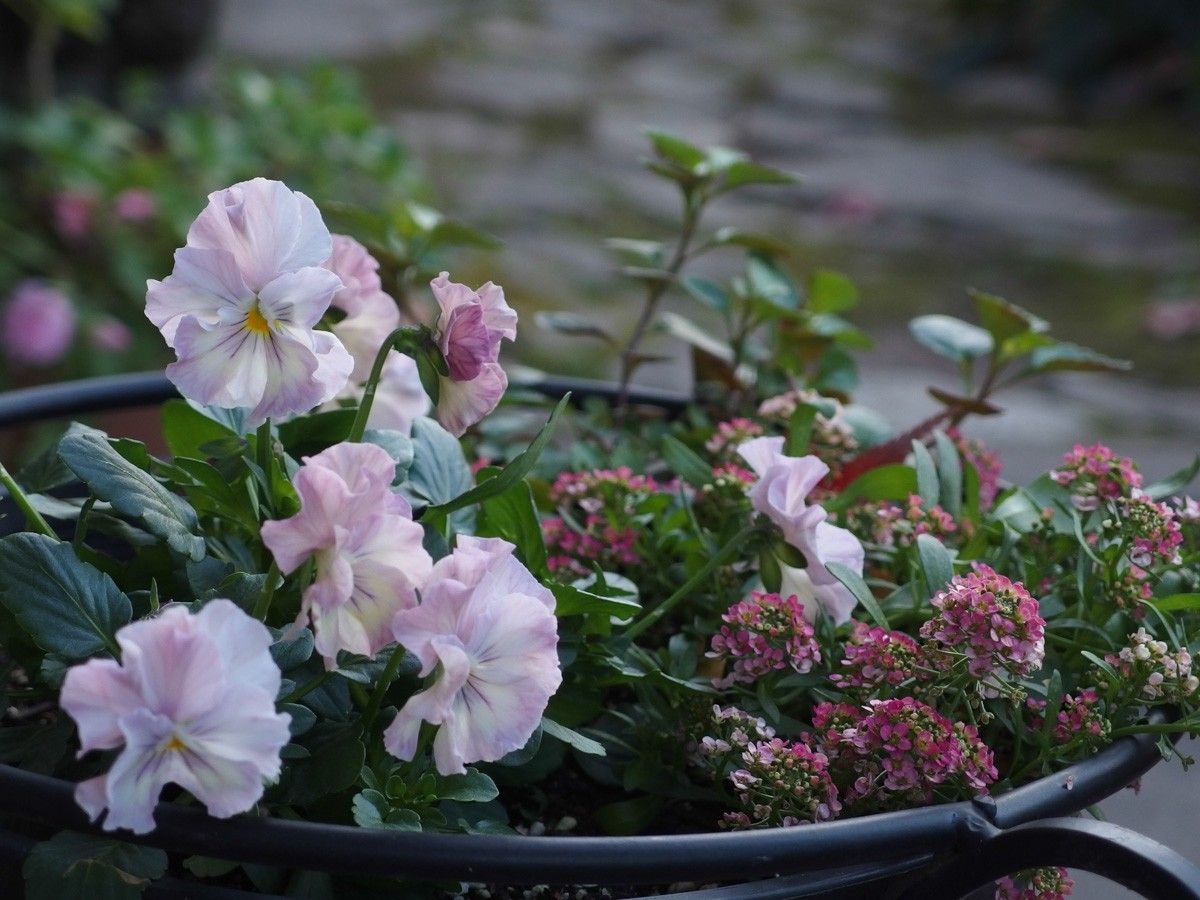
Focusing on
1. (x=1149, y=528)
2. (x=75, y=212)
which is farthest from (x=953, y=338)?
(x=75, y=212)

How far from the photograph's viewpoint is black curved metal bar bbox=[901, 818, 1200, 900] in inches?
19.0

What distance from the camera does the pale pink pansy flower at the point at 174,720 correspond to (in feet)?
1.44

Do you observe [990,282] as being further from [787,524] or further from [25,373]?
[787,524]

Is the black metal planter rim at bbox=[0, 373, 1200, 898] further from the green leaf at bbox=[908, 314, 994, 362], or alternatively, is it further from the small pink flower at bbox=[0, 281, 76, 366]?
the small pink flower at bbox=[0, 281, 76, 366]

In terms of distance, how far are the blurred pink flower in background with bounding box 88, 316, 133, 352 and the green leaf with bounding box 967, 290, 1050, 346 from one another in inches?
60.7

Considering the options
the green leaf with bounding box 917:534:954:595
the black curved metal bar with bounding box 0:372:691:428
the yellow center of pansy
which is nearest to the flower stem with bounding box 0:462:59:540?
the yellow center of pansy

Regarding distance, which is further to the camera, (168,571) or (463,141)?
(463,141)

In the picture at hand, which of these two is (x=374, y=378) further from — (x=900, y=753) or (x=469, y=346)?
(x=900, y=753)

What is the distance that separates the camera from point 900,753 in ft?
1.96

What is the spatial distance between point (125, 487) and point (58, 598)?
50 millimetres

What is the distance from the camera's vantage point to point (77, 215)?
7.14 feet

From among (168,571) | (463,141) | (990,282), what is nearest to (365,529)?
(168,571)

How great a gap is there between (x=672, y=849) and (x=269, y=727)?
0.14 meters

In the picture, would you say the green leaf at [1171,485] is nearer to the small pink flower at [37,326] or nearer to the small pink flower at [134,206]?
the small pink flower at [37,326]
